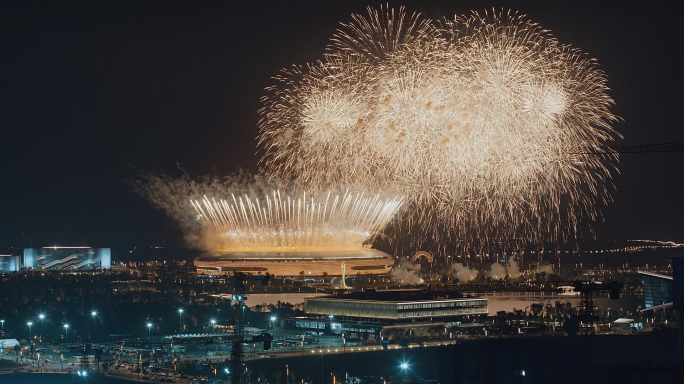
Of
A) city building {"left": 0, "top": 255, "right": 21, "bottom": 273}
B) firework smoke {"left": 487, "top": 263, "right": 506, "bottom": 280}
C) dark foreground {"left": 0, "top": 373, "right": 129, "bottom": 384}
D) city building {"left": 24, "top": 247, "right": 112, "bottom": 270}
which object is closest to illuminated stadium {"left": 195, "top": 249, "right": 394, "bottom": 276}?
firework smoke {"left": 487, "top": 263, "right": 506, "bottom": 280}

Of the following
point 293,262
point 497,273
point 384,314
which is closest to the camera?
point 384,314

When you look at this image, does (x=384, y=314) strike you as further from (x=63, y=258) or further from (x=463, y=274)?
(x=63, y=258)

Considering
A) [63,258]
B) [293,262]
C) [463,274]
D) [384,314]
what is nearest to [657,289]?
[384,314]

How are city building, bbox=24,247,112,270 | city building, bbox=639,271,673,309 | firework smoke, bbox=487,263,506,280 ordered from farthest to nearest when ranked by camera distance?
1. city building, bbox=24,247,112,270
2. firework smoke, bbox=487,263,506,280
3. city building, bbox=639,271,673,309

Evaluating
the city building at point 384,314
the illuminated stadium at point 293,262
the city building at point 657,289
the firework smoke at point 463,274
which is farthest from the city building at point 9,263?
the city building at point 657,289

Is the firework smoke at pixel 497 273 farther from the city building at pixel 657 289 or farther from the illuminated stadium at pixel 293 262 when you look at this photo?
the city building at pixel 657 289

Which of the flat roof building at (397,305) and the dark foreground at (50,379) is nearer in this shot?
the dark foreground at (50,379)

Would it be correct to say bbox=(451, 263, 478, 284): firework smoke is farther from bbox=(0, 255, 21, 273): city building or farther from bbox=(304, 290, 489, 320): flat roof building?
bbox=(0, 255, 21, 273): city building
